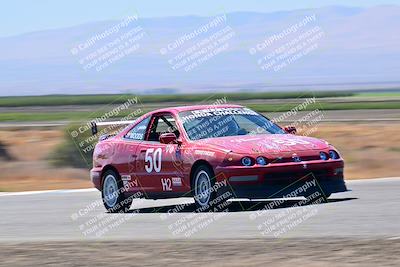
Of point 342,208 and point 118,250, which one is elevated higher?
point 118,250

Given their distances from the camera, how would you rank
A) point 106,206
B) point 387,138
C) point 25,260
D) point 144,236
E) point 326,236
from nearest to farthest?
point 25,260 < point 326,236 < point 144,236 < point 106,206 < point 387,138

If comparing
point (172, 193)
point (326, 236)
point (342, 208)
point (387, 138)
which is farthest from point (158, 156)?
point (387, 138)

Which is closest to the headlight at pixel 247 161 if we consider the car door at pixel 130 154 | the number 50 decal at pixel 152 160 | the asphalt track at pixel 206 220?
the asphalt track at pixel 206 220

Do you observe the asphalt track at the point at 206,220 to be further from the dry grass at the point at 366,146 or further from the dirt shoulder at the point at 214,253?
the dry grass at the point at 366,146

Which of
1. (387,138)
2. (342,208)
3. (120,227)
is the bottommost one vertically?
(387,138)

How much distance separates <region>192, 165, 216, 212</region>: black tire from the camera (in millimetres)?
13914

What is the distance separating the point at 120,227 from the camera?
43.9 ft

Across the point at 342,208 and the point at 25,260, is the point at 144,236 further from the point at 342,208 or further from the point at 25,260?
the point at 342,208

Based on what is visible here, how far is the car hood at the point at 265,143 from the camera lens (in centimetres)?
1402

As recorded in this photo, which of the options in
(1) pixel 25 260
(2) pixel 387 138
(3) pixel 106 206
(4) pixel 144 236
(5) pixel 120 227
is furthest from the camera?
(2) pixel 387 138

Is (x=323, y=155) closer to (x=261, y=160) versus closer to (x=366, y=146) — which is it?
(x=261, y=160)

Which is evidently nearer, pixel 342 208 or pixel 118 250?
pixel 118 250

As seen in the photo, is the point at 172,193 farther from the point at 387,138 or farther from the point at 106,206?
the point at 387,138

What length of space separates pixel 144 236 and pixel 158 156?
2984 millimetres
